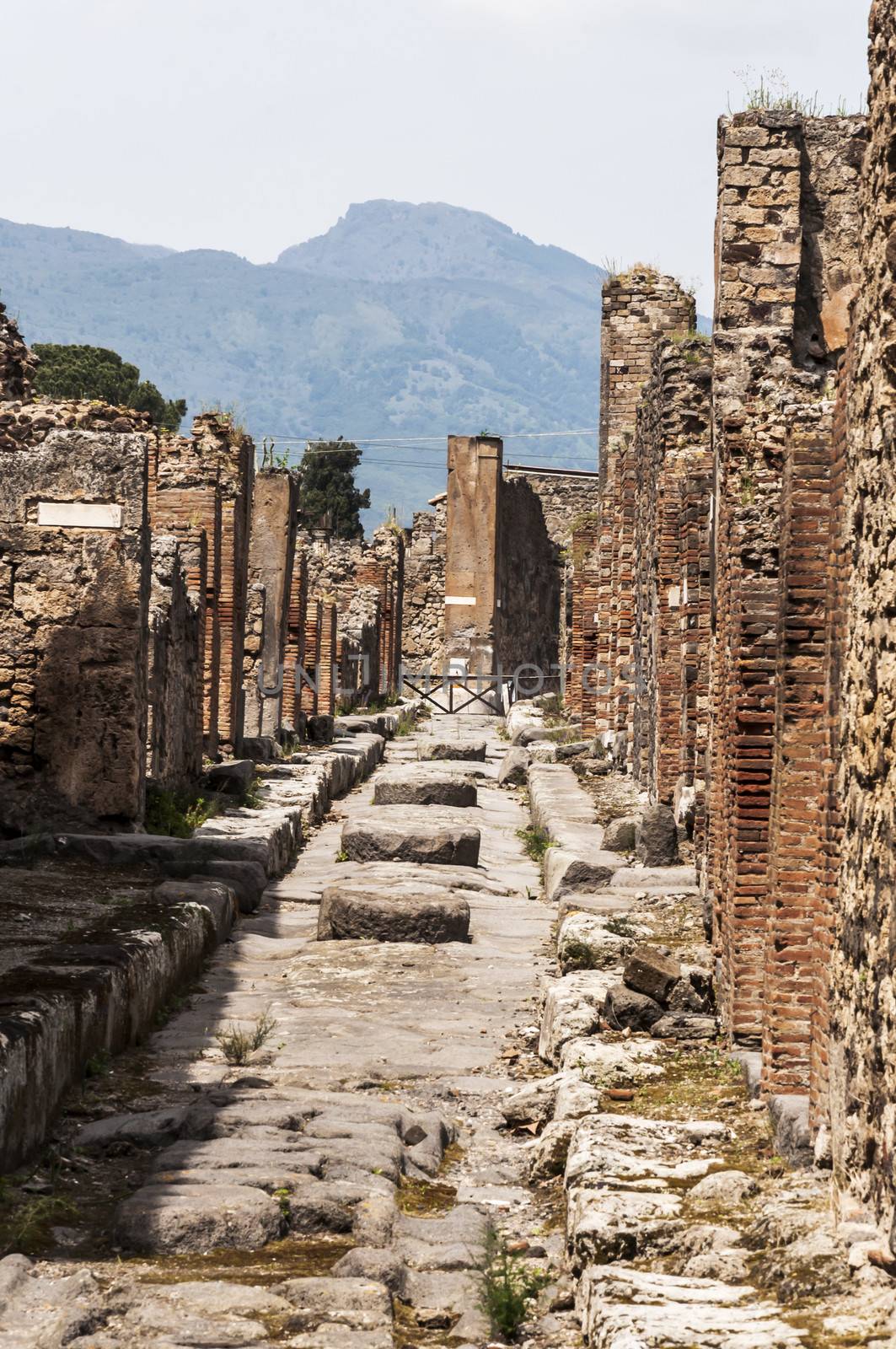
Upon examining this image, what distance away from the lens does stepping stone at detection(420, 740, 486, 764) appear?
2559 cm

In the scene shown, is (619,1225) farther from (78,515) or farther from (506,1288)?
(78,515)

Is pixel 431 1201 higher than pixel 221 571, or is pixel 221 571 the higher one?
pixel 221 571

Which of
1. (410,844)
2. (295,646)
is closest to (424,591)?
(295,646)

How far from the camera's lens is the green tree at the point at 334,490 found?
81.6m

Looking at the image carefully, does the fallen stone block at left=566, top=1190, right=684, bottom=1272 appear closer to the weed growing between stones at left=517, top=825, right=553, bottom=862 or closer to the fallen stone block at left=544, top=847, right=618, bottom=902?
the fallen stone block at left=544, top=847, right=618, bottom=902

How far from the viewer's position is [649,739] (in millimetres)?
17031

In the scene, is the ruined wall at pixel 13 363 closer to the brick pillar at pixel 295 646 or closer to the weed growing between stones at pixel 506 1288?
the brick pillar at pixel 295 646

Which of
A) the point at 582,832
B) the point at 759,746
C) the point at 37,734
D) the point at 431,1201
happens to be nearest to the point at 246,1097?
the point at 431,1201

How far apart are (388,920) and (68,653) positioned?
293 cm

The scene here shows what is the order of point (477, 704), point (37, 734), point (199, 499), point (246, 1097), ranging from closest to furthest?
point (246, 1097) < point (37, 734) < point (199, 499) < point (477, 704)

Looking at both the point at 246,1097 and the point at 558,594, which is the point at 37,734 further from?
the point at 558,594

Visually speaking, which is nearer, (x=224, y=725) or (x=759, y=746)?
(x=759, y=746)

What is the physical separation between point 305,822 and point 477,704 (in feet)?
72.8

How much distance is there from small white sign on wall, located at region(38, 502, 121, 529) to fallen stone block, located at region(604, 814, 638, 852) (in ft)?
15.5
